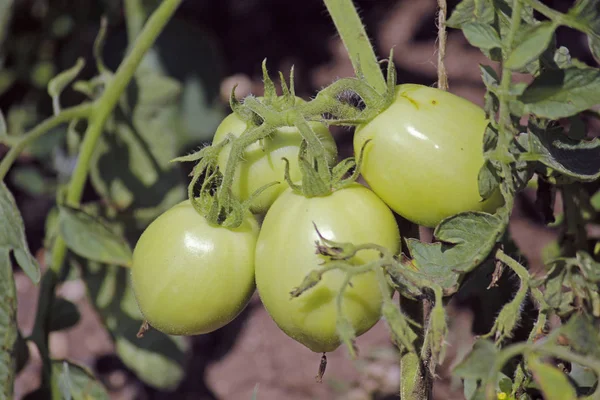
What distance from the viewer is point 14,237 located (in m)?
1.06

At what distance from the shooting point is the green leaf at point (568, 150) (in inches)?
30.2

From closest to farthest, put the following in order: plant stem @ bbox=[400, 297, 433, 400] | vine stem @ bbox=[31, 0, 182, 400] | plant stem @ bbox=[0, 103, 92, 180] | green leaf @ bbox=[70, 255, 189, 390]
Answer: plant stem @ bbox=[400, 297, 433, 400] → plant stem @ bbox=[0, 103, 92, 180] → vine stem @ bbox=[31, 0, 182, 400] → green leaf @ bbox=[70, 255, 189, 390]

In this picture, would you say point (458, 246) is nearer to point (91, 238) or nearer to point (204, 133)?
point (91, 238)

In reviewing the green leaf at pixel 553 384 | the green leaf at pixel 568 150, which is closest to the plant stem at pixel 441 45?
the green leaf at pixel 568 150

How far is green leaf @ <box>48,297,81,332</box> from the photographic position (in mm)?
1270

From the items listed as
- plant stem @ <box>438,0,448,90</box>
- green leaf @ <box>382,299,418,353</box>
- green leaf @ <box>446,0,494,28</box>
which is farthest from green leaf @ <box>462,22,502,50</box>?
green leaf @ <box>382,299,418,353</box>

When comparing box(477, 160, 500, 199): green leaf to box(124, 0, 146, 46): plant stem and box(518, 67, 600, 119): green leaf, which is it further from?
box(124, 0, 146, 46): plant stem

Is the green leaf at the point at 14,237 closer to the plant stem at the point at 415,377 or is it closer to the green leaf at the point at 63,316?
the green leaf at the point at 63,316

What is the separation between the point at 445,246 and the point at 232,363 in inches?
60.5

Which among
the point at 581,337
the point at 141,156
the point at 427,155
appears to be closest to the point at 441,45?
the point at 427,155

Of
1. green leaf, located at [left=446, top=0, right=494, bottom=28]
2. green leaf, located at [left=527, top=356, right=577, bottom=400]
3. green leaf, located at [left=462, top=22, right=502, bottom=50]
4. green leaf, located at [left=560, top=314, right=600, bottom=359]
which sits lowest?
green leaf, located at [left=560, top=314, right=600, bottom=359]

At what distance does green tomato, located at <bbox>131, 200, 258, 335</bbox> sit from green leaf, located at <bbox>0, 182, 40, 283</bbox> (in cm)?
23

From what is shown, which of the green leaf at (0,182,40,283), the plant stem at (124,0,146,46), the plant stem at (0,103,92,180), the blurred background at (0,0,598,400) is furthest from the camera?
the blurred background at (0,0,598,400)

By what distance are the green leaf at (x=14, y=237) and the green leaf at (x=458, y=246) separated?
551mm
